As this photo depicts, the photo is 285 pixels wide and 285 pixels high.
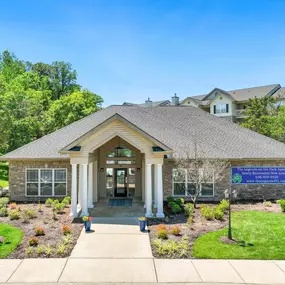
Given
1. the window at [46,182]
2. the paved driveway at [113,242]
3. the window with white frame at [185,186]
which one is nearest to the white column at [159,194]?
the paved driveway at [113,242]

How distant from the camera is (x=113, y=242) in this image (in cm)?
1147

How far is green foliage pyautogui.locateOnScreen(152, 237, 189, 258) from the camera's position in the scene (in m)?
10.1

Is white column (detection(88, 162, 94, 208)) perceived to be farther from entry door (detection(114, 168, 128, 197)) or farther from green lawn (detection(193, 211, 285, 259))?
green lawn (detection(193, 211, 285, 259))

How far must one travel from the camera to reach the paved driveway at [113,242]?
10259mm

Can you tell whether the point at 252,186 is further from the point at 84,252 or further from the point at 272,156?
the point at 84,252

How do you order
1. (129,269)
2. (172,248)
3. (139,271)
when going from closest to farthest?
(139,271)
(129,269)
(172,248)

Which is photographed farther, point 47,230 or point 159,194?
point 159,194

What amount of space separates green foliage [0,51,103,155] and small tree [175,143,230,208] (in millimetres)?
18094

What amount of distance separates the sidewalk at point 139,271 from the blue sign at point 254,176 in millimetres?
9281

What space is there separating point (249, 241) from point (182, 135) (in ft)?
34.5

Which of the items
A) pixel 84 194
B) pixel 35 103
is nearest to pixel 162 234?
pixel 84 194

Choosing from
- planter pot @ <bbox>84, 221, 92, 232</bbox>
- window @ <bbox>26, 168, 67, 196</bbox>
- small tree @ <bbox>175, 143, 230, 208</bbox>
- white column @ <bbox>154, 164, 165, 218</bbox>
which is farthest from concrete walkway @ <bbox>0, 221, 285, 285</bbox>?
window @ <bbox>26, 168, 67, 196</bbox>

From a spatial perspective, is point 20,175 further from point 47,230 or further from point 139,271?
point 139,271

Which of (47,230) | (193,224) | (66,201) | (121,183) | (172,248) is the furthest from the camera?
(121,183)
